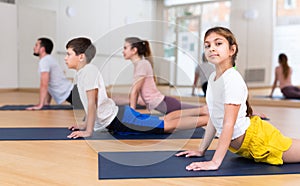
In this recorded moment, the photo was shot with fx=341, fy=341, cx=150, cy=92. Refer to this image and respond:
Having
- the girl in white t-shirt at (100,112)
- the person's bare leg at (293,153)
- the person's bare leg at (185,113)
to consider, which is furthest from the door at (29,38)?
the person's bare leg at (293,153)

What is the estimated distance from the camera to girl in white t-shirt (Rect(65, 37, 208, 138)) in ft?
6.32

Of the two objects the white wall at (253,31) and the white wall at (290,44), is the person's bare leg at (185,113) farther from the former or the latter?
the white wall at (290,44)

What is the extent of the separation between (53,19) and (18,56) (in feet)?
3.69

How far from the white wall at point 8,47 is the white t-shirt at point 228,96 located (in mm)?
5903

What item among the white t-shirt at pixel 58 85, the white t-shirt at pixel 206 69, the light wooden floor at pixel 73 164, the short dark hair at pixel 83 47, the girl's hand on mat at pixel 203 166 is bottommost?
the light wooden floor at pixel 73 164

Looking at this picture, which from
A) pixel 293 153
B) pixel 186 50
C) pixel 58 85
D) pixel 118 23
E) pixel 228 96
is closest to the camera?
pixel 228 96

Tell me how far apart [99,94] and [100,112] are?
0.14 metres

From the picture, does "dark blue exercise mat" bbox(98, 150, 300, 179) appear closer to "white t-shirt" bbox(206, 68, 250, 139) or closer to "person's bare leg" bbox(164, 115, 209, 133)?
"white t-shirt" bbox(206, 68, 250, 139)

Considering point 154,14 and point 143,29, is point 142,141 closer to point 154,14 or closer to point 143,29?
point 143,29

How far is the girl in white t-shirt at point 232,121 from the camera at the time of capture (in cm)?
143

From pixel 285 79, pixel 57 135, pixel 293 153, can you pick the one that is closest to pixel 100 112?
pixel 57 135

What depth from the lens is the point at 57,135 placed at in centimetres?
226

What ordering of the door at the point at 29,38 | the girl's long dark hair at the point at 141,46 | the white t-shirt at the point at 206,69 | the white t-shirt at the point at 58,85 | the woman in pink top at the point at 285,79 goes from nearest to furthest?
the white t-shirt at the point at 206,69 < the girl's long dark hair at the point at 141,46 < the white t-shirt at the point at 58,85 < the woman in pink top at the point at 285,79 < the door at the point at 29,38

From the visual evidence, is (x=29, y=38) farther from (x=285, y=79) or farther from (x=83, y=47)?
(x=83, y=47)
